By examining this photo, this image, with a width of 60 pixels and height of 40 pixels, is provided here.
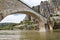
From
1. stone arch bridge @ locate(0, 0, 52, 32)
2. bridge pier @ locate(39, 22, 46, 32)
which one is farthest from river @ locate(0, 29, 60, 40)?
bridge pier @ locate(39, 22, 46, 32)

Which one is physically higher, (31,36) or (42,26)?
(42,26)

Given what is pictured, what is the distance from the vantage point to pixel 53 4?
27875 mm

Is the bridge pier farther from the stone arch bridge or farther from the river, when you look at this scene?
the river

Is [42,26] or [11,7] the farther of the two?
[42,26]

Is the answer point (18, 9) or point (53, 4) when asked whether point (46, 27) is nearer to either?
point (53, 4)

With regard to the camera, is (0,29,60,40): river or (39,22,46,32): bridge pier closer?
(0,29,60,40): river

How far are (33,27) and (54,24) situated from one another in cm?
472

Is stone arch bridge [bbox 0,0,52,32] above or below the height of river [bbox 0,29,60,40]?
above

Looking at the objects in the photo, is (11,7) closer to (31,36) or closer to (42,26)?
(42,26)

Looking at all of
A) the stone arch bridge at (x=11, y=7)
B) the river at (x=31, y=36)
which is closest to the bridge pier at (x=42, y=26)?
the stone arch bridge at (x=11, y=7)

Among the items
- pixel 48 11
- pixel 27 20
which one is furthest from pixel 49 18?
pixel 27 20

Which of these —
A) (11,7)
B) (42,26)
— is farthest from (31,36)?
(42,26)

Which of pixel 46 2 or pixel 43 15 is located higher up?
pixel 46 2

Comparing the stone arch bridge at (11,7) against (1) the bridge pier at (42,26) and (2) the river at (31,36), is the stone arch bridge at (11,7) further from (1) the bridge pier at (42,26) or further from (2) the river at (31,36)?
(1) the bridge pier at (42,26)
